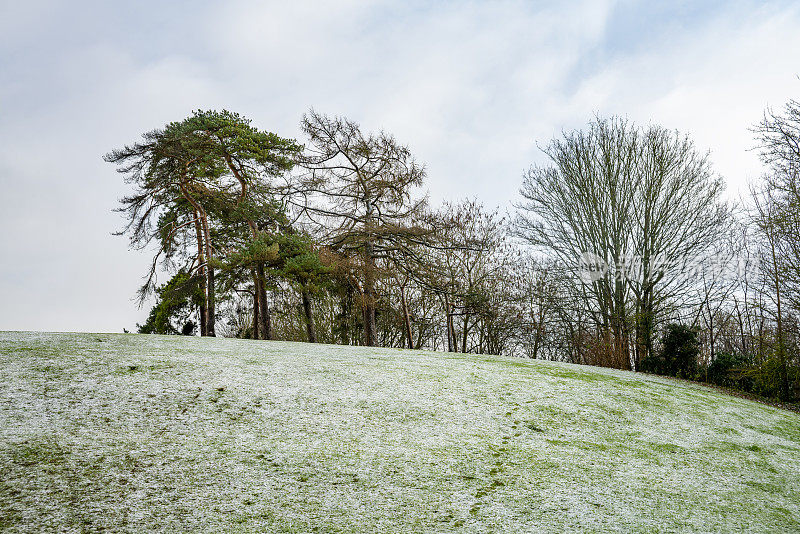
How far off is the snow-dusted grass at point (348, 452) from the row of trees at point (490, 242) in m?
7.80

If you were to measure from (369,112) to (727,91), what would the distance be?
1250 centimetres

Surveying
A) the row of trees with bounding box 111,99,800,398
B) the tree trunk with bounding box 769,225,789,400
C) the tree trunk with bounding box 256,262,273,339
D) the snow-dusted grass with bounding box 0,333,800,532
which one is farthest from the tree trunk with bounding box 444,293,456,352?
the snow-dusted grass with bounding box 0,333,800,532

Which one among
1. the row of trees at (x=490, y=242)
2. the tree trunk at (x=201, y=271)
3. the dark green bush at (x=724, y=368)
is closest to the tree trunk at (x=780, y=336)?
the row of trees at (x=490, y=242)

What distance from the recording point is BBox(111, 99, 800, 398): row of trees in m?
14.7

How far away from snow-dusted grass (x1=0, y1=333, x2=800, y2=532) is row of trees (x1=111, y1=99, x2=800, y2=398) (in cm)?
780

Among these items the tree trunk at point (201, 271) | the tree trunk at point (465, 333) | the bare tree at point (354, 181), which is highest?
the bare tree at point (354, 181)

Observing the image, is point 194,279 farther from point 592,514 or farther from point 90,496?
point 592,514

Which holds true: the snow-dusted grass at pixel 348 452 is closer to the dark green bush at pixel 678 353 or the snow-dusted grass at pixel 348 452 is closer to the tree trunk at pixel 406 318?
the dark green bush at pixel 678 353

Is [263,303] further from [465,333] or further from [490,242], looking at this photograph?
[490,242]

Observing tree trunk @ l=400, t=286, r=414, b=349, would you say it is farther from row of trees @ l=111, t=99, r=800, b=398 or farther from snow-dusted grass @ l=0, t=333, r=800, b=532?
snow-dusted grass @ l=0, t=333, r=800, b=532

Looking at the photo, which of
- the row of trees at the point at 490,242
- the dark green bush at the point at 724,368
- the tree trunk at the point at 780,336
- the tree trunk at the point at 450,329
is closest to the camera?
the tree trunk at the point at 780,336

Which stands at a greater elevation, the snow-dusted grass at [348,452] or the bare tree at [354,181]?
the bare tree at [354,181]

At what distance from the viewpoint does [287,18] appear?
11.1 meters

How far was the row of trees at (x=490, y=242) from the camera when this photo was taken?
14719mm
